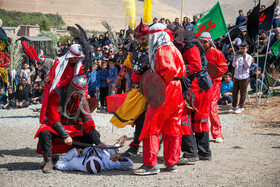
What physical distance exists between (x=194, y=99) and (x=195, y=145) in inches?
26.7

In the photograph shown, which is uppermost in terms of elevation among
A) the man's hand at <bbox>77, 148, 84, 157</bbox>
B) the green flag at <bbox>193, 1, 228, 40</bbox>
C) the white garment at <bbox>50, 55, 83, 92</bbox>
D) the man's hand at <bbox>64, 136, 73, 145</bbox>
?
the green flag at <bbox>193, 1, 228, 40</bbox>

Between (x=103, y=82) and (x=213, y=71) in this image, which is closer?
(x=213, y=71)

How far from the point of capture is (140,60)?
5961 mm

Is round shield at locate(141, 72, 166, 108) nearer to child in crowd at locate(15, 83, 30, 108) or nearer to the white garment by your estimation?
the white garment

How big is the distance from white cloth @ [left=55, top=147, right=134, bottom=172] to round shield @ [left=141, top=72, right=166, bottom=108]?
1026 millimetres

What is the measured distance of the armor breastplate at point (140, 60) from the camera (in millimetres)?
5895

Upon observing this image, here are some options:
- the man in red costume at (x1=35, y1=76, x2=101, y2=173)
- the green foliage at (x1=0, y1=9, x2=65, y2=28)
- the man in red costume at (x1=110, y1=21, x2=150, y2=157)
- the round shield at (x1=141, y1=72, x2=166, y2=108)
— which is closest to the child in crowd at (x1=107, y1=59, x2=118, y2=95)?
the man in red costume at (x1=110, y1=21, x2=150, y2=157)

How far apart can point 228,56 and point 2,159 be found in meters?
9.99

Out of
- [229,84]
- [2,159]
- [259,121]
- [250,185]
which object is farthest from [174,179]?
[229,84]

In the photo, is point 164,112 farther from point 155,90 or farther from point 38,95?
point 38,95

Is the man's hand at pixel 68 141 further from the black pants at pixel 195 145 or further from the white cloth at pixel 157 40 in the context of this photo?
the black pants at pixel 195 145


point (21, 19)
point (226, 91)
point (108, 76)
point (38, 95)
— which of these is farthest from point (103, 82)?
point (21, 19)

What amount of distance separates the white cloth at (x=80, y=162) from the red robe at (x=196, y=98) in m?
1.00

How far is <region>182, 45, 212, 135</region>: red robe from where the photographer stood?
5438mm
